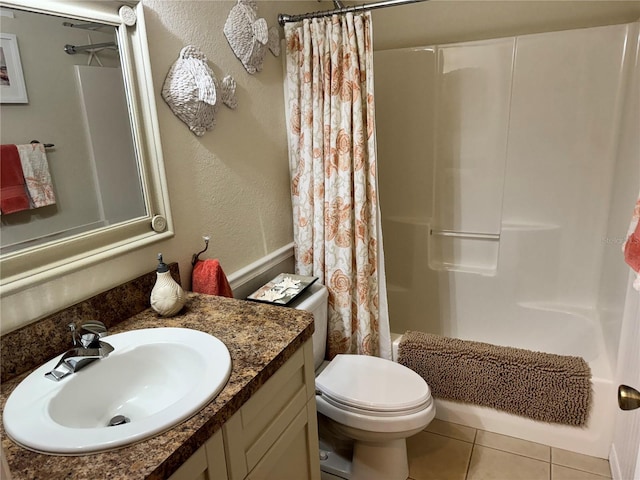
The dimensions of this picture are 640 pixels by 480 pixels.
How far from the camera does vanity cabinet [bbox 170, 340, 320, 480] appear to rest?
900 millimetres

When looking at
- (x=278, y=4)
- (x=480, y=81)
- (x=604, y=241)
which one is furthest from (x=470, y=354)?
(x=278, y=4)

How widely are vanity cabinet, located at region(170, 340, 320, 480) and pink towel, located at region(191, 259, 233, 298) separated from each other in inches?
17.8

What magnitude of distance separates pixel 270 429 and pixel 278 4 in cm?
173

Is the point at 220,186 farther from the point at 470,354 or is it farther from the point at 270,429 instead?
the point at 470,354

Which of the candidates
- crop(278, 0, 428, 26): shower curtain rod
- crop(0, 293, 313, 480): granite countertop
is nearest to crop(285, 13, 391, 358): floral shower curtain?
crop(278, 0, 428, 26): shower curtain rod

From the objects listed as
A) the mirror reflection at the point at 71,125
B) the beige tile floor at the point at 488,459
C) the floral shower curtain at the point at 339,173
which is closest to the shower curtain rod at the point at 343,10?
the floral shower curtain at the point at 339,173

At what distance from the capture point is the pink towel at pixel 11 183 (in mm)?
1007

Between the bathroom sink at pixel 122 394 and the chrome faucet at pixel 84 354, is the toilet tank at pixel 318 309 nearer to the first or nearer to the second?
the bathroom sink at pixel 122 394

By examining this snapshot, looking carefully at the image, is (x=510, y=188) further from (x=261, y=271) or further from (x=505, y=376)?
(x=261, y=271)

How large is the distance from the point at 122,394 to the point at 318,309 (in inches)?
36.4

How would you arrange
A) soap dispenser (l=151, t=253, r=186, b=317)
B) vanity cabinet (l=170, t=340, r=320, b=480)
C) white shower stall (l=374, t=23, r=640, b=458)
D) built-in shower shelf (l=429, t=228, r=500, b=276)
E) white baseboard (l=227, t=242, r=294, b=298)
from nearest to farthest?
1. vanity cabinet (l=170, t=340, r=320, b=480)
2. soap dispenser (l=151, t=253, r=186, b=317)
3. white baseboard (l=227, t=242, r=294, b=298)
4. white shower stall (l=374, t=23, r=640, b=458)
5. built-in shower shelf (l=429, t=228, r=500, b=276)

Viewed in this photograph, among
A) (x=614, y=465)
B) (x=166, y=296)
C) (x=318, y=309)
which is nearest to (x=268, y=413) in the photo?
(x=166, y=296)

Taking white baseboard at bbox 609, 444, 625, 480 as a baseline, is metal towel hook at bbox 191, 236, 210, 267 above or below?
above

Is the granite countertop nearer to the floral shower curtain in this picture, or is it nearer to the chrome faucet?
the chrome faucet
